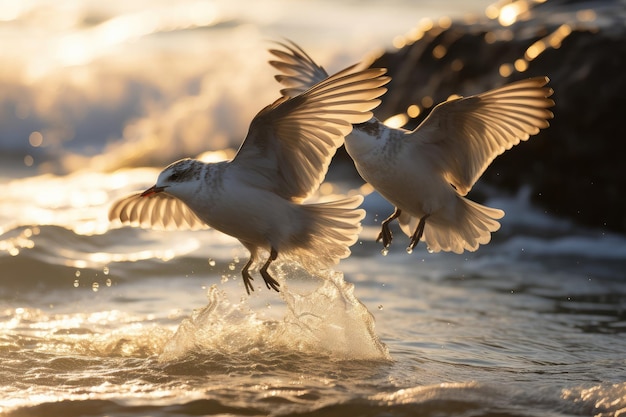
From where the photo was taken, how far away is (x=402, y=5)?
32.1 m

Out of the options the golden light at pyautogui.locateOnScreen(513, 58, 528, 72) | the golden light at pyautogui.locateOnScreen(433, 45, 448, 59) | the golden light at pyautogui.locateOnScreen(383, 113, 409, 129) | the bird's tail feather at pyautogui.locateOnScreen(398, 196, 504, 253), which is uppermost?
the golden light at pyautogui.locateOnScreen(433, 45, 448, 59)

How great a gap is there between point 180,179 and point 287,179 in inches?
26.7

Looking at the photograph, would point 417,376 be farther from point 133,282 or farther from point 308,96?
point 133,282

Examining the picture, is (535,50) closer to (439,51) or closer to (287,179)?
(439,51)

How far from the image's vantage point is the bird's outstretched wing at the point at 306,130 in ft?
20.4

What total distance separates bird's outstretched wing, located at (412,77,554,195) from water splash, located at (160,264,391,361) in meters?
1.10

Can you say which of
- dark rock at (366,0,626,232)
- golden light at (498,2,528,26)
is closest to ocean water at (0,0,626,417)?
dark rock at (366,0,626,232)

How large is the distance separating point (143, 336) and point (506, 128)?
284cm

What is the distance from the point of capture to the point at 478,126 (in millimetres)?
7055

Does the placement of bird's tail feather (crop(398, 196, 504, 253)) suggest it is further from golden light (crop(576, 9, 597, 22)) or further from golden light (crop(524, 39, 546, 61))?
golden light (crop(576, 9, 597, 22))

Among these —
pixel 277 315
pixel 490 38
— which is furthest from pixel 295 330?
pixel 490 38

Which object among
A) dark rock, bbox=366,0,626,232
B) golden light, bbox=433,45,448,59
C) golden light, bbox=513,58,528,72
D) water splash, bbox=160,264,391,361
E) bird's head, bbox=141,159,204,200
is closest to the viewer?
bird's head, bbox=141,159,204,200

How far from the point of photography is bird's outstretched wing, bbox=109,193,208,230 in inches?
295

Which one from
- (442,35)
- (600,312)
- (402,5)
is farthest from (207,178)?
(402,5)
